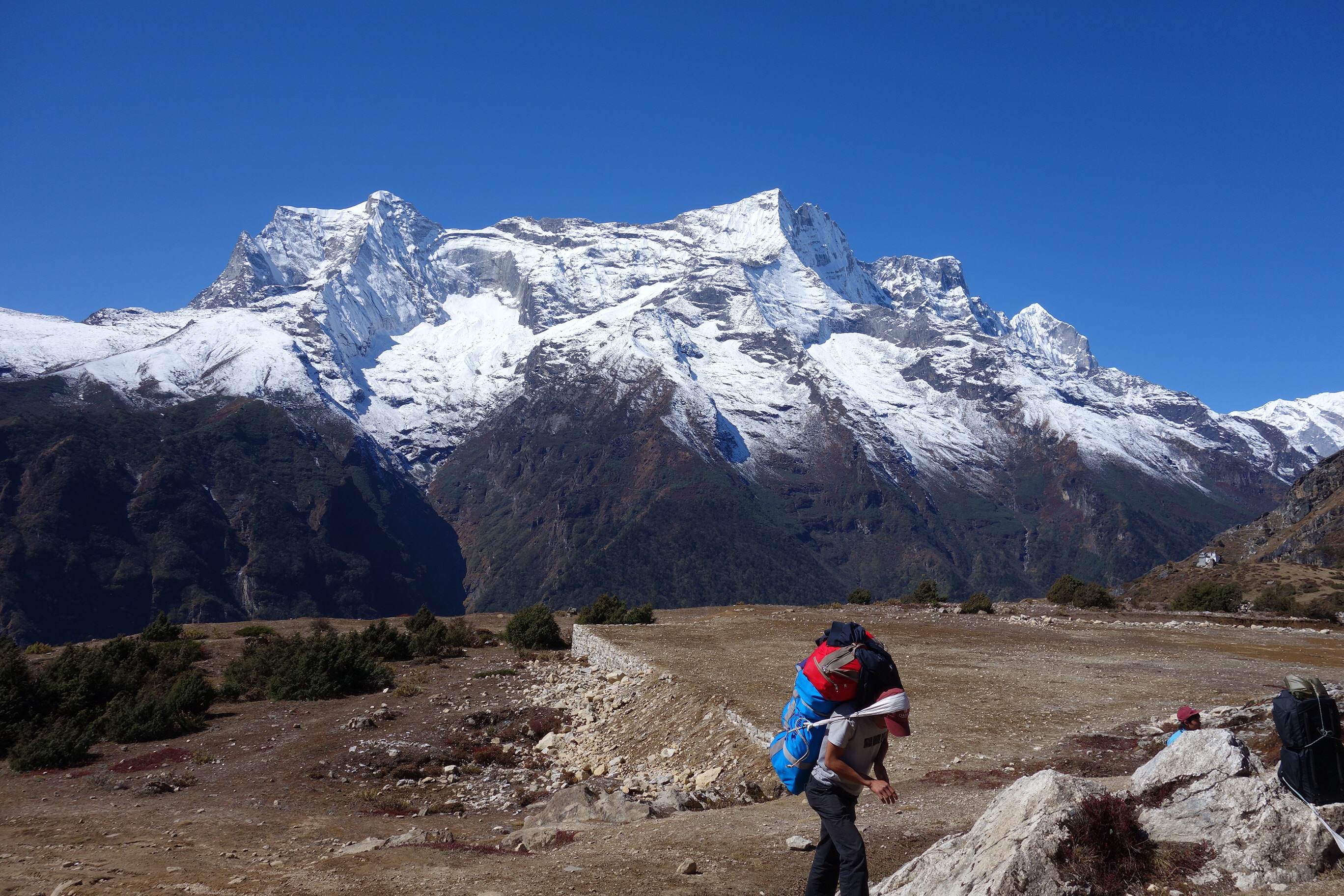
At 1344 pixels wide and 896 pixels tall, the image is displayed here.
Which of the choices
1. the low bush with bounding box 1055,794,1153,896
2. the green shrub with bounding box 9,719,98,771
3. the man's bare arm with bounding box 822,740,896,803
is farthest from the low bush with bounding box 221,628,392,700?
the low bush with bounding box 1055,794,1153,896

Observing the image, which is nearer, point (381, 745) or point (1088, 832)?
point (1088, 832)

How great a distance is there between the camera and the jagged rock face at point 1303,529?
7681 cm

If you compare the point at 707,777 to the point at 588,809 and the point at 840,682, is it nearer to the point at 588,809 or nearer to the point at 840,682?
the point at 588,809

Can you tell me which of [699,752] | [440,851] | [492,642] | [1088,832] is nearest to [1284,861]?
[1088,832]

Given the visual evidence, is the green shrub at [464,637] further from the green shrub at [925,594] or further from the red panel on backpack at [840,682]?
the red panel on backpack at [840,682]

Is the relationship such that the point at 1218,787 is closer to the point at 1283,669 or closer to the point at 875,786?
the point at 875,786

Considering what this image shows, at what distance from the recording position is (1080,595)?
52.2m

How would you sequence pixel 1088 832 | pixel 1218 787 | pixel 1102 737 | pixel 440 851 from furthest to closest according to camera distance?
pixel 1102 737, pixel 440 851, pixel 1218 787, pixel 1088 832

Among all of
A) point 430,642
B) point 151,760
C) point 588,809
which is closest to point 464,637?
point 430,642

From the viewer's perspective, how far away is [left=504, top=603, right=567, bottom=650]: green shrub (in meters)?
36.3

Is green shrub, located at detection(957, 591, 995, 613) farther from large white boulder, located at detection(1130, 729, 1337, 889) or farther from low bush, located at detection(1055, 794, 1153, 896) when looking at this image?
low bush, located at detection(1055, 794, 1153, 896)

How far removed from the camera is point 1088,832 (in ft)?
23.7

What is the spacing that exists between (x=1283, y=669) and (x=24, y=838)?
97.0 feet

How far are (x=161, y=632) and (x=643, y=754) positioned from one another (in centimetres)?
2936
